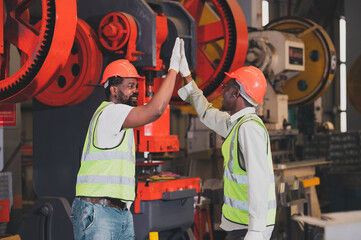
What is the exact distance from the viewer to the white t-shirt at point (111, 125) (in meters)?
2.46

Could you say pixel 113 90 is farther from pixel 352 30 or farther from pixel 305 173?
pixel 352 30

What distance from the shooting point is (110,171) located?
2.51m

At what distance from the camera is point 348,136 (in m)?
6.44

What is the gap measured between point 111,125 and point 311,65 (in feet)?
13.9

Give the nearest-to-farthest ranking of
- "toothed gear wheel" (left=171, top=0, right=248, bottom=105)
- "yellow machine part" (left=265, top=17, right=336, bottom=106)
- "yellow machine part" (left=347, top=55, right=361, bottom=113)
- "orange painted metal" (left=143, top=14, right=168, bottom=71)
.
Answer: "orange painted metal" (left=143, top=14, right=168, bottom=71)
"toothed gear wheel" (left=171, top=0, right=248, bottom=105)
"yellow machine part" (left=265, top=17, right=336, bottom=106)
"yellow machine part" (left=347, top=55, right=361, bottom=113)

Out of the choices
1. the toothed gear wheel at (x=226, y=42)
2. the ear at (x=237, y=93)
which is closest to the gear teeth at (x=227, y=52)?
the toothed gear wheel at (x=226, y=42)

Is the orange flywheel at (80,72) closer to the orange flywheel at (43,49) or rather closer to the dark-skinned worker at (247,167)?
the orange flywheel at (43,49)

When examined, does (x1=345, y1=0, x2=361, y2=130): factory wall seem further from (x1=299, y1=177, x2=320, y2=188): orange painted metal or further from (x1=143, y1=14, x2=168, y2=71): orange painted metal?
(x1=143, y1=14, x2=168, y2=71): orange painted metal

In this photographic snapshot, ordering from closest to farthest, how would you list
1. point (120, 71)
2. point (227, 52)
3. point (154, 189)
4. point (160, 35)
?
1. point (120, 71)
2. point (154, 189)
3. point (160, 35)
4. point (227, 52)

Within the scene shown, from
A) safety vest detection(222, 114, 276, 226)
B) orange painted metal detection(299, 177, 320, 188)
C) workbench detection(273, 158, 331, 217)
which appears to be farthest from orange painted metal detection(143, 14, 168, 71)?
orange painted metal detection(299, 177, 320, 188)

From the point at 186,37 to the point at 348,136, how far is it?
3.64 metres

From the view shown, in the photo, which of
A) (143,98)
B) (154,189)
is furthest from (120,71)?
(154,189)

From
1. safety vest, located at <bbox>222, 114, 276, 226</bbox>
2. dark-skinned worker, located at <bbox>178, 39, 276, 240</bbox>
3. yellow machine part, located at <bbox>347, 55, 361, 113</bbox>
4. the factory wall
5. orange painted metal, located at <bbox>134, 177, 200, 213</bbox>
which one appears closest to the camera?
dark-skinned worker, located at <bbox>178, 39, 276, 240</bbox>

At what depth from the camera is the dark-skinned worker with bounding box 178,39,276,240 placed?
7.57ft
